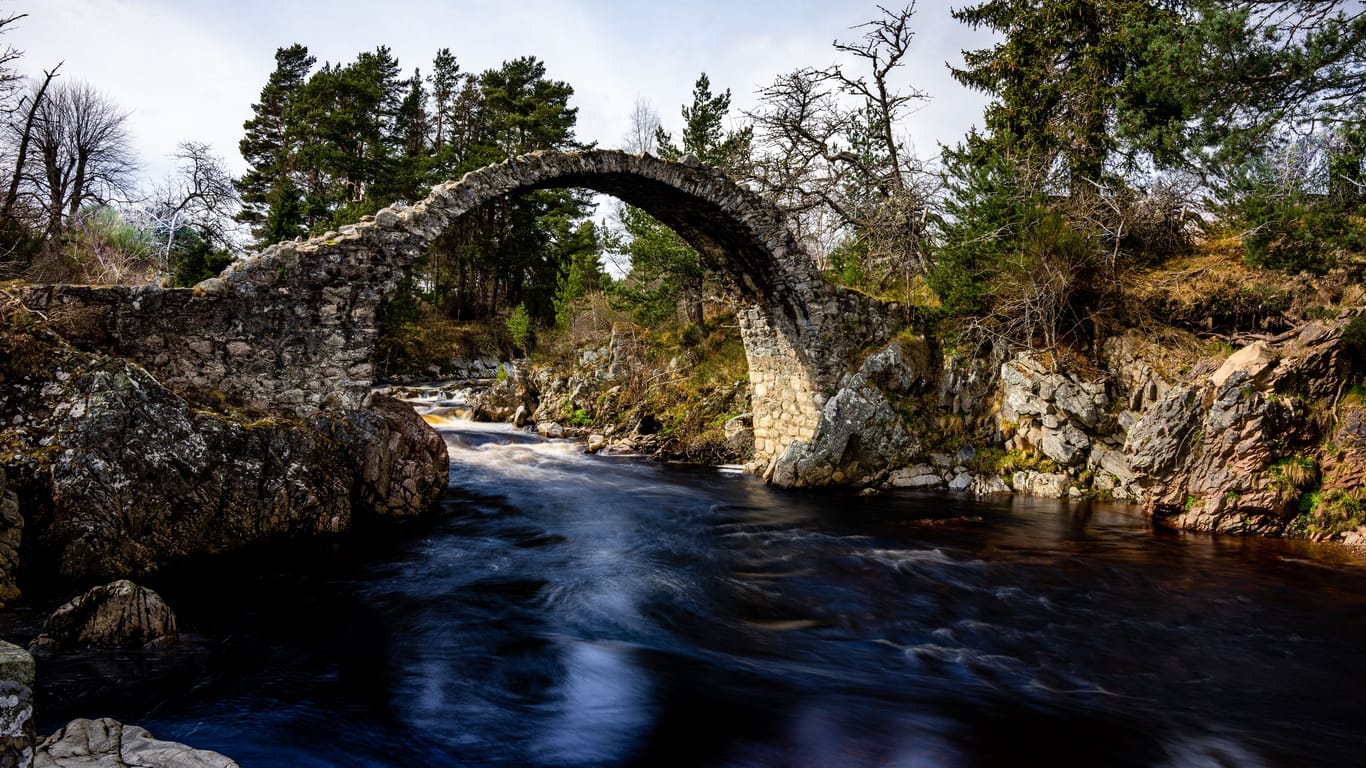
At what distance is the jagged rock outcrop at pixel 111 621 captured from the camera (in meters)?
4.14

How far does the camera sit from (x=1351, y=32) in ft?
22.9

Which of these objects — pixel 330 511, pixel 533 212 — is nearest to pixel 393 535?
pixel 330 511

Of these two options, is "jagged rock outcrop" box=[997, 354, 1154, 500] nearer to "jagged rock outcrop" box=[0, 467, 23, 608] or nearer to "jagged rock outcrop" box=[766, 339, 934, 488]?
"jagged rock outcrop" box=[766, 339, 934, 488]

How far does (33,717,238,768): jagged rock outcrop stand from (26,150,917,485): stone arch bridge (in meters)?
4.87

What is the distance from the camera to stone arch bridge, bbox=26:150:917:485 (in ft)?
21.8

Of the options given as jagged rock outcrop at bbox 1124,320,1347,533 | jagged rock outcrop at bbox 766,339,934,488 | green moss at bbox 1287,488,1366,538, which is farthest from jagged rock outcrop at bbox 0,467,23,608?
green moss at bbox 1287,488,1366,538

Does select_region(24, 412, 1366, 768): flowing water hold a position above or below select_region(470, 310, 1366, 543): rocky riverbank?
below

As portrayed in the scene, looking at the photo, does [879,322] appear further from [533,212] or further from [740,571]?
[533,212]

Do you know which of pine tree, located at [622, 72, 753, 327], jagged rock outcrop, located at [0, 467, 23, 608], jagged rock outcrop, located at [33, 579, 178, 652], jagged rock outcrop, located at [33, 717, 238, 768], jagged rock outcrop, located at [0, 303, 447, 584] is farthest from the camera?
pine tree, located at [622, 72, 753, 327]

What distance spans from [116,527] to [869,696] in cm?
598

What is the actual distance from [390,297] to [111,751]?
19.7 ft

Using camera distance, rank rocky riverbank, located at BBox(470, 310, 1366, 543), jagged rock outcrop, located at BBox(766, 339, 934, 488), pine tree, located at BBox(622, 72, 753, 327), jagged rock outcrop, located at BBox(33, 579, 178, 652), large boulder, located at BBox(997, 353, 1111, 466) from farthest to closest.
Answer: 1. pine tree, located at BBox(622, 72, 753, 327)
2. jagged rock outcrop, located at BBox(766, 339, 934, 488)
3. large boulder, located at BBox(997, 353, 1111, 466)
4. rocky riverbank, located at BBox(470, 310, 1366, 543)
5. jagged rock outcrop, located at BBox(33, 579, 178, 652)

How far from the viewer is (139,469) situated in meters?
5.56

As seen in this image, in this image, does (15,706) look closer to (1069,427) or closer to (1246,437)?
(1246,437)
